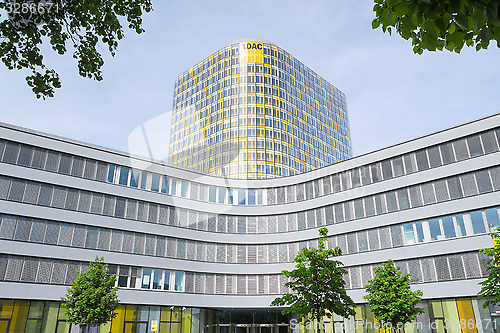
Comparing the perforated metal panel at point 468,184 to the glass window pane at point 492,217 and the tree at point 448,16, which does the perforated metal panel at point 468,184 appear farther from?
the tree at point 448,16

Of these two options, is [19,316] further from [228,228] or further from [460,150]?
[460,150]

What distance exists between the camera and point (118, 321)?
35.7 m

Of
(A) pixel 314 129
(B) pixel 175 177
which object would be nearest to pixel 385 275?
(B) pixel 175 177

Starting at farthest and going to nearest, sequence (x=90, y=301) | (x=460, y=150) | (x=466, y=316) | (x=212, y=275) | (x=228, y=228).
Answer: (x=228, y=228), (x=212, y=275), (x=460, y=150), (x=466, y=316), (x=90, y=301)

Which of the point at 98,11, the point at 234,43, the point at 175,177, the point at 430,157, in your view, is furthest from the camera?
the point at 234,43

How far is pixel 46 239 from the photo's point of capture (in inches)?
1345

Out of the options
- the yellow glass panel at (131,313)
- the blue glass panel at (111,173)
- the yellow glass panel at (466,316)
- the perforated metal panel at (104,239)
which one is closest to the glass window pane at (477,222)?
the yellow glass panel at (466,316)

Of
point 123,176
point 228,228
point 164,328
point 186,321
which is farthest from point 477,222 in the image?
point 123,176

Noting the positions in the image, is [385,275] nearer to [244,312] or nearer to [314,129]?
[244,312]

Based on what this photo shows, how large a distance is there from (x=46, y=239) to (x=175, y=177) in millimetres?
14543

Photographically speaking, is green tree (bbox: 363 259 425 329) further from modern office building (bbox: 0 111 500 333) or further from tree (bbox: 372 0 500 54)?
tree (bbox: 372 0 500 54)

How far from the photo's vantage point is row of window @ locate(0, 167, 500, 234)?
3375 cm

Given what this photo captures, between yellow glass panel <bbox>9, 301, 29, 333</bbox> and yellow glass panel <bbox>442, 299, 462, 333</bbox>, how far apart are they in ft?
112

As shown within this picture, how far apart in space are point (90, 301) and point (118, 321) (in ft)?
24.9
